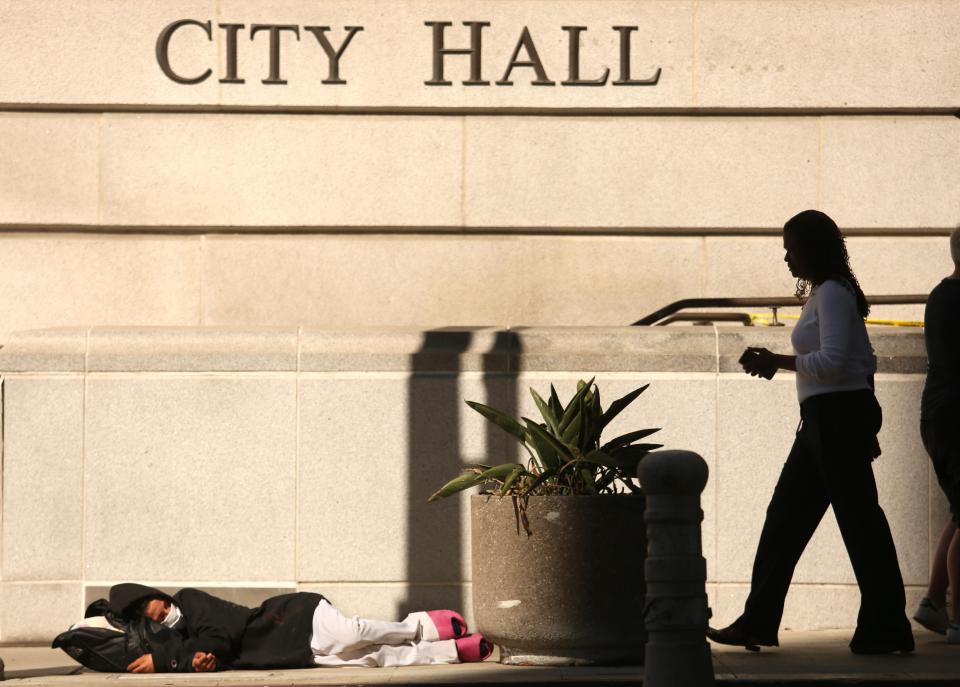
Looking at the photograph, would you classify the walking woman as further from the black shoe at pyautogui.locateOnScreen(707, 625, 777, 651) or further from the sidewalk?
the sidewalk

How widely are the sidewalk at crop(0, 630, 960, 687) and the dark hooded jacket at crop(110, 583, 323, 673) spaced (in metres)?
0.10

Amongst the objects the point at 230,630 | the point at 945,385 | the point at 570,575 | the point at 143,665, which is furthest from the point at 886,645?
the point at 143,665

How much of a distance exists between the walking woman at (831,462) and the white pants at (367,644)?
140 centimetres

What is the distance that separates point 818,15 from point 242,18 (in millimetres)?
3803

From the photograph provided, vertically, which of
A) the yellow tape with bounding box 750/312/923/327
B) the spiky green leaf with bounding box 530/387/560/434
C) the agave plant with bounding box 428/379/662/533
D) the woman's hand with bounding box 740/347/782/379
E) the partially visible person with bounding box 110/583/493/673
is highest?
the yellow tape with bounding box 750/312/923/327

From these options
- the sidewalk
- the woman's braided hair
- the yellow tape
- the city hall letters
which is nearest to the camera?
the sidewalk

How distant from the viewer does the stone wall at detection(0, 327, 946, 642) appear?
26.5ft

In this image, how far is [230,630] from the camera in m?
7.18

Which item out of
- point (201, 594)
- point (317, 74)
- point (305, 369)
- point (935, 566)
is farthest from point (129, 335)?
point (935, 566)

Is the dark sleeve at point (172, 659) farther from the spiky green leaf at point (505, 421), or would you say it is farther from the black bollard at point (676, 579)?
the black bollard at point (676, 579)

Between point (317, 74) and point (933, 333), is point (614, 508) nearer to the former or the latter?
point (933, 333)

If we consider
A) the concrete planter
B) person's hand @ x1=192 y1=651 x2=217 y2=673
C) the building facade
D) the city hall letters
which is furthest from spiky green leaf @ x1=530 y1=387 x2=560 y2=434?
the city hall letters

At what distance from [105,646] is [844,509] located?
3428mm

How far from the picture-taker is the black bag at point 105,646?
7117mm
